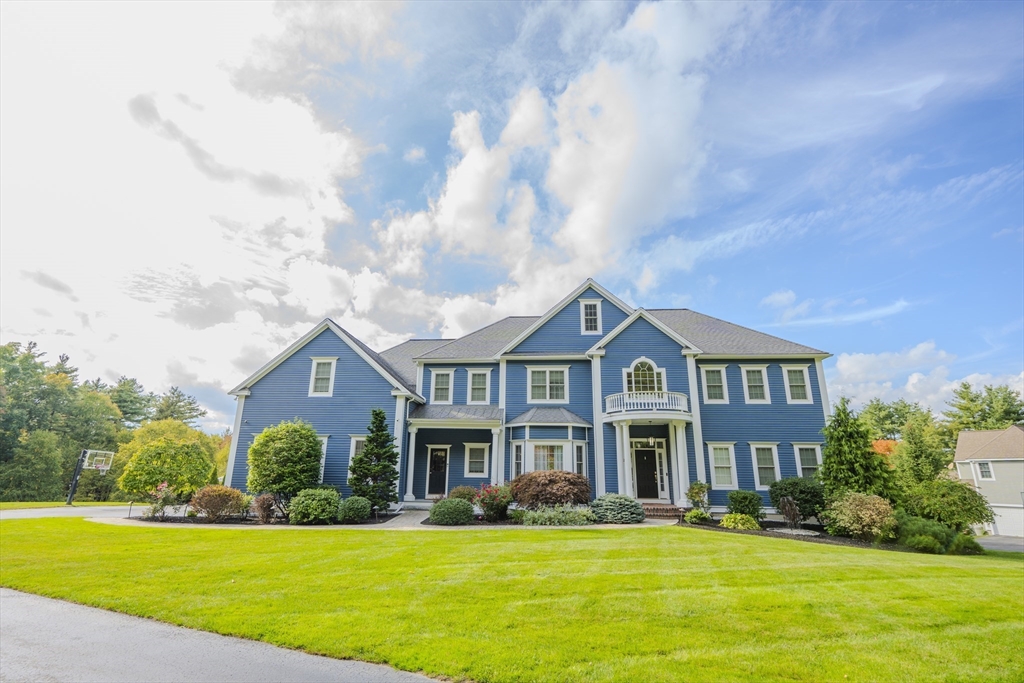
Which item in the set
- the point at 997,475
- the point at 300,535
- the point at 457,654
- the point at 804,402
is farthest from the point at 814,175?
the point at 997,475

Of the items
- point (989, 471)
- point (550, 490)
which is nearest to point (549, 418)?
point (550, 490)

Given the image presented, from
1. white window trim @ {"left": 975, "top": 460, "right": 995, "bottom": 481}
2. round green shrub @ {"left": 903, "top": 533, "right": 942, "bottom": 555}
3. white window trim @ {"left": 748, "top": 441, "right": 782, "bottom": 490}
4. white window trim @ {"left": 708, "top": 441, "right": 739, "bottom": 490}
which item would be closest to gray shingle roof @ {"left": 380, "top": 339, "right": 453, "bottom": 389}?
white window trim @ {"left": 708, "top": 441, "right": 739, "bottom": 490}

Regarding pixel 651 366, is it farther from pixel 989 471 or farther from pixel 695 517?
pixel 989 471

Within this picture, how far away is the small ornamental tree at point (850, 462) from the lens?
15.1 m

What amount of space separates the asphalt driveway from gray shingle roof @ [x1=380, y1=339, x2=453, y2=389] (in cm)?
1722

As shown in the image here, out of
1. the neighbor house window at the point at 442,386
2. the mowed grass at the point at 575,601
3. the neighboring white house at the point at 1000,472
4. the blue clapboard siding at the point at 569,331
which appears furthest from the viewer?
the neighboring white house at the point at 1000,472

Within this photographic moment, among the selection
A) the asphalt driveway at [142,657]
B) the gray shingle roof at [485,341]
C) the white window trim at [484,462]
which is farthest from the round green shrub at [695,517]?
the asphalt driveway at [142,657]

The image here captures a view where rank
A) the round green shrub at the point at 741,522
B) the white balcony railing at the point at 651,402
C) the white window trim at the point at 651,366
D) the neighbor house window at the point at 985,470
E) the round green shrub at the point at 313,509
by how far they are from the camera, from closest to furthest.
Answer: the round green shrub at the point at 741,522, the round green shrub at the point at 313,509, the white balcony railing at the point at 651,402, the white window trim at the point at 651,366, the neighbor house window at the point at 985,470

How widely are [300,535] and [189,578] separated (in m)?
4.85

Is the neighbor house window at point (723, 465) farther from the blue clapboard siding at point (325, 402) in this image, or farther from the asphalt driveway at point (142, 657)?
the asphalt driveway at point (142, 657)

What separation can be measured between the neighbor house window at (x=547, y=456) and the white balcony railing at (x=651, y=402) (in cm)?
294

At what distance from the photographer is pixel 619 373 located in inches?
832

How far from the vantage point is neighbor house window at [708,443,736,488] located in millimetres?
20156

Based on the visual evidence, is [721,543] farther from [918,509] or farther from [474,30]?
[474,30]
